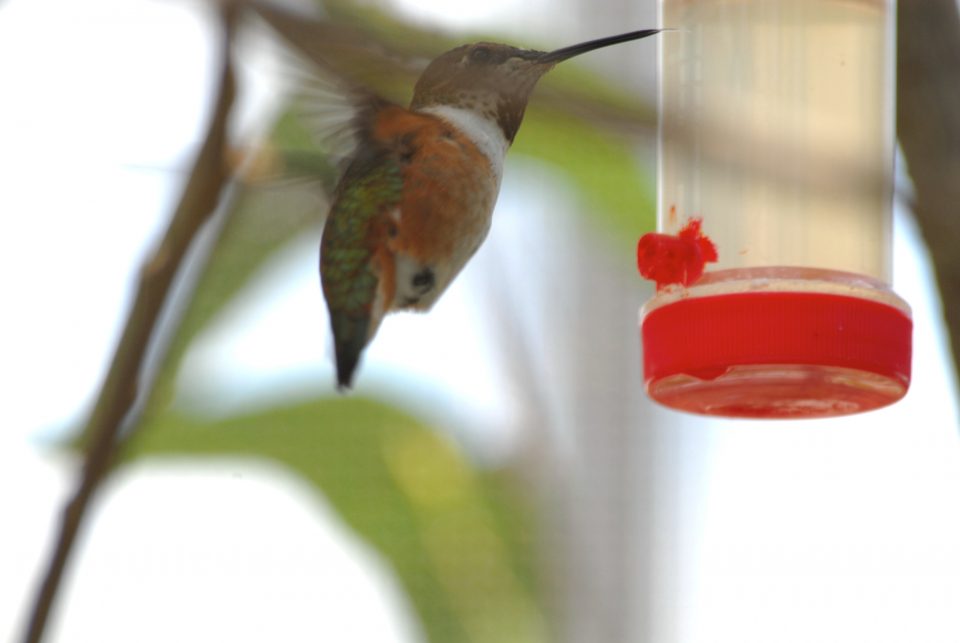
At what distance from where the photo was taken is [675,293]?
7.89 feet

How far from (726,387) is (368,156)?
0.71 metres

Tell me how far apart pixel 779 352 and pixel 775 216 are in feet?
1.51

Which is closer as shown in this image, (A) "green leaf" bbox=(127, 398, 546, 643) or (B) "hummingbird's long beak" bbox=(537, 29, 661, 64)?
(B) "hummingbird's long beak" bbox=(537, 29, 661, 64)

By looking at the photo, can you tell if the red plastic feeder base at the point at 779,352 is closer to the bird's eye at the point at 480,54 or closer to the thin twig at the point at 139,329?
the bird's eye at the point at 480,54

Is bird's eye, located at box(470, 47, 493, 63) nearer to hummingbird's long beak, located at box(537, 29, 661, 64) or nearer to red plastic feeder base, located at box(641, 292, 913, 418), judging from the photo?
hummingbird's long beak, located at box(537, 29, 661, 64)

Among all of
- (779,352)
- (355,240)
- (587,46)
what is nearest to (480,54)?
(587,46)

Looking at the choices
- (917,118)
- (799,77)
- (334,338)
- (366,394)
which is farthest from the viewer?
(799,77)

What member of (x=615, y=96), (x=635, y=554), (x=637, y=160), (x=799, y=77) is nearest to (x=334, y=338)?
(x=615, y=96)

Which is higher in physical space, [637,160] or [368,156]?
[637,160]

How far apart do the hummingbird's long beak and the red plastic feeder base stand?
44 cm

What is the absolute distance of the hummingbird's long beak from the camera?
2.27 meters

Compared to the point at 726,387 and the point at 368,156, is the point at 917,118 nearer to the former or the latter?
the point at 726,387

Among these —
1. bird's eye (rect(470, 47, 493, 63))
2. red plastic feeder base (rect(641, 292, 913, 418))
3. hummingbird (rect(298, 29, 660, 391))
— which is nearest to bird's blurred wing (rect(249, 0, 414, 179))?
hummingbird (rect(298, 29, 660, 391))

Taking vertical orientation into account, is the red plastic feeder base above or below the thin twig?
above
